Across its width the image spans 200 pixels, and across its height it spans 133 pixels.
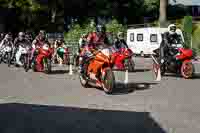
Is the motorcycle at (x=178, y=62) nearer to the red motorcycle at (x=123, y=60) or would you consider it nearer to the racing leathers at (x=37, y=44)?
the red motorcycle at (x=123, y=60)

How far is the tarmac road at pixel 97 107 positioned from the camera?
9.43m

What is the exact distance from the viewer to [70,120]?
10078mm

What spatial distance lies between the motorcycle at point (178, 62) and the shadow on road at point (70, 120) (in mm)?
7612

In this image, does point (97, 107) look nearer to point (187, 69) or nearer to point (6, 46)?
point (187, 69)

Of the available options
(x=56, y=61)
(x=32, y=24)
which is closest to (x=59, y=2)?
(x=32, y=24)

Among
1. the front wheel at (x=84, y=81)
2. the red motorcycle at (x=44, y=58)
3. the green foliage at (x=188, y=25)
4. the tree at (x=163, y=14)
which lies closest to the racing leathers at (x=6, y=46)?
the red motorcycle at (x=44, y=58)

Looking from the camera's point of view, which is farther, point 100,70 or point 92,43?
point 92,43

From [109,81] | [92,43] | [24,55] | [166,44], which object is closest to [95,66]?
[109,81]

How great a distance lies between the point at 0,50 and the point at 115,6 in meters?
23.1

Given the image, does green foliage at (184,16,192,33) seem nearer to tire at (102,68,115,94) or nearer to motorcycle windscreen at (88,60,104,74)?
motorcycle windscreen at (88,60,104,74)

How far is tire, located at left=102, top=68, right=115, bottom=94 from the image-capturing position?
1395 centimetres

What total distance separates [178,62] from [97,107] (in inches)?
291

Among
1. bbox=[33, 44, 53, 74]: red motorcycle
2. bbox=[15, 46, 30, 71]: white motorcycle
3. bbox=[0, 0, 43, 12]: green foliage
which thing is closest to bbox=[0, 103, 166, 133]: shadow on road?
bbox=[33, 44, 53, 74]: red motorcycle

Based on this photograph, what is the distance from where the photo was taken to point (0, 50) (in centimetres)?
2767
